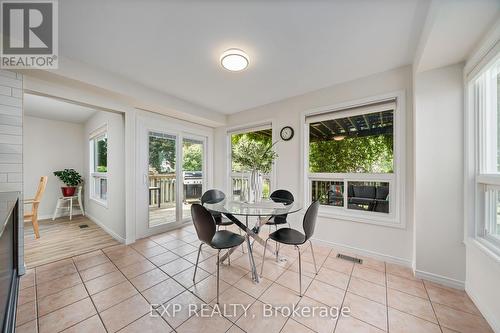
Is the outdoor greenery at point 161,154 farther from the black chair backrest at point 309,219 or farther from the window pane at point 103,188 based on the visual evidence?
the black chair backrest at point 309,219

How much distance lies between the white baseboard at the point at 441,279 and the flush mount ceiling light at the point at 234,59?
301 cm

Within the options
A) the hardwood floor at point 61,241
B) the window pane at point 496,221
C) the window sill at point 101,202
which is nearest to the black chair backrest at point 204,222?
the hardwood floor at point 61,241

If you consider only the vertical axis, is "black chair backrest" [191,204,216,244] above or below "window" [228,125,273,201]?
below

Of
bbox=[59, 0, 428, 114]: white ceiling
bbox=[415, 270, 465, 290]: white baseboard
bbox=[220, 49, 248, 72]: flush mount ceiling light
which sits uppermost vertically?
bbox=[59, 0, 428, 114]: white ceiling

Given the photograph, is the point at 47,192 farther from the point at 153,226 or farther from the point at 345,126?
the point at 345,126

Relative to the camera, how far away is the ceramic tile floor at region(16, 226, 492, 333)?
1.37 meters

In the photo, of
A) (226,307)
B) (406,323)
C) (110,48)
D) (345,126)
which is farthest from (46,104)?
(406,323)

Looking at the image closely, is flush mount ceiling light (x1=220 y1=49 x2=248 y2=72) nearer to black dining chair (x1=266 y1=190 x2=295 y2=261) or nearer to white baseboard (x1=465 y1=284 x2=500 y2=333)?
black dining chair (x1=266 y1=190 x2=295 y2=261)

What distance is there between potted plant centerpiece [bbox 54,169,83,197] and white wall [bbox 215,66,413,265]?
4267mm

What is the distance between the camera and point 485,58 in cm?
145

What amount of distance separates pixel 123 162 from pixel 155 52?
1.79 metres

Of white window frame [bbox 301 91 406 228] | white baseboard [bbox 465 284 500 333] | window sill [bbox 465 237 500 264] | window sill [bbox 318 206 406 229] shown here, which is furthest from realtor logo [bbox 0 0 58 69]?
white baseboard [bbox 465 284 500 333]

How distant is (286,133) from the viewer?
3.15 metres

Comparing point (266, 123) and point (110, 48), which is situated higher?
point (110, 48)
